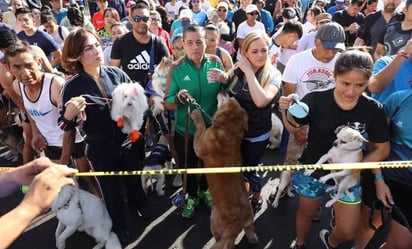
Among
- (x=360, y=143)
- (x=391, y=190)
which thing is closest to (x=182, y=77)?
(x=360, y=143)

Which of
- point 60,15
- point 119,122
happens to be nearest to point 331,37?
point 119,122

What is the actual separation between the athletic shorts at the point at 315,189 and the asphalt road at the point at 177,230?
89 cm

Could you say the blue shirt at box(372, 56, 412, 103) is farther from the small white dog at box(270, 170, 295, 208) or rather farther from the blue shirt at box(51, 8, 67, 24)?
the blue shirt at box(51, 8, 67, 24)

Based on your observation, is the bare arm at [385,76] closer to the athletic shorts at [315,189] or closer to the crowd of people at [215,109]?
the crowd of people at [215,109]

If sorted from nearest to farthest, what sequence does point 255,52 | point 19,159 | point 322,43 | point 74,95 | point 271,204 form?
point 74,95
point 255,52
point 322,43
point 271,204
point 19,159

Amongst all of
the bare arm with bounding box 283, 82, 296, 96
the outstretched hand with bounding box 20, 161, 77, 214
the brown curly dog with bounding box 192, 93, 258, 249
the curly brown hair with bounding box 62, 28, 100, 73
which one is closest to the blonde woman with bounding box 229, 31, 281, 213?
the brown curly dog with bounding box 192, 93, 258, 249

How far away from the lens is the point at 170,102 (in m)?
3.36

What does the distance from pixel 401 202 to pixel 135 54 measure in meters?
3.19

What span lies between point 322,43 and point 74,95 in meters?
2.28

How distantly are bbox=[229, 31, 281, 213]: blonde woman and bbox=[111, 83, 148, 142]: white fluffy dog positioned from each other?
0.86 meters

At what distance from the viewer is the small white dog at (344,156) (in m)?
2.41

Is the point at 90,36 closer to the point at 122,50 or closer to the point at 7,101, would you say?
the point at 122,50

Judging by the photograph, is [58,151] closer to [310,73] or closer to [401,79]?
[310,73]

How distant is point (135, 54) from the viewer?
13.9ft
